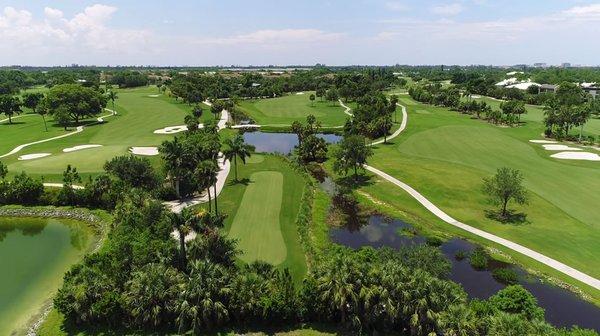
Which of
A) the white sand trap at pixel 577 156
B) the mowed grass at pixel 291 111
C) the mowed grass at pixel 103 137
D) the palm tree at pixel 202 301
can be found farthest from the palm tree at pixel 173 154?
the mowed grass at pixel 291 111

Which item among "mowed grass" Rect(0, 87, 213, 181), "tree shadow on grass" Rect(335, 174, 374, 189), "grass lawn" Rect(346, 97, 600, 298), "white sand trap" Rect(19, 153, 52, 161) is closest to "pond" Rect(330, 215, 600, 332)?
"grass lawn" Rect(346, 97, 600, 298)

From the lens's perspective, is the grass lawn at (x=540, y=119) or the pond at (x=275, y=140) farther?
A: the grass lawn at (x=540, y=119)

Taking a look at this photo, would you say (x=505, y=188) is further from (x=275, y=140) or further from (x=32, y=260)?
(x=275, y=140)

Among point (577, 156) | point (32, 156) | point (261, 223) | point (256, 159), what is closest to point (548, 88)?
point (577, 156)

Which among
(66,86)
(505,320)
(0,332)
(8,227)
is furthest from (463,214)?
(66,86)

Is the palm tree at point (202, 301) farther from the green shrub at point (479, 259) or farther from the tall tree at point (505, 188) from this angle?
the tall tree at point (505, 188)
